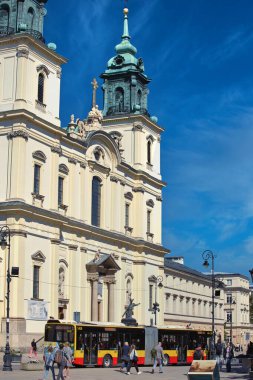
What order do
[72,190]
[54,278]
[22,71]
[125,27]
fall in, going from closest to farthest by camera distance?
[22,71], [54,278], [72,190], [125,27]

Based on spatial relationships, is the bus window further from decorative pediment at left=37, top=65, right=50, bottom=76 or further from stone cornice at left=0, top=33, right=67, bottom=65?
stone cornice at left=0, top=33, right=67, bottom=65

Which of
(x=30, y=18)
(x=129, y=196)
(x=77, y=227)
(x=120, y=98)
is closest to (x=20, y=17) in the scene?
(x=30, y=18)

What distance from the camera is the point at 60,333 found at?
42094 mm

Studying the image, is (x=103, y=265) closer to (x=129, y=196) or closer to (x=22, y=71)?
(x=129, y=196)

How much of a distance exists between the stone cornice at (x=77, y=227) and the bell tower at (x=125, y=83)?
12.4 m

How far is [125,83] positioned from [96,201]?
557 inches

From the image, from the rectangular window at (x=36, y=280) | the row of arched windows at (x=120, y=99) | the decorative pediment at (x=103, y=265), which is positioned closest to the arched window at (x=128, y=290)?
the decorative pediment at (x=103, y=265)

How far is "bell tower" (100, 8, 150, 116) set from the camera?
69.6 m

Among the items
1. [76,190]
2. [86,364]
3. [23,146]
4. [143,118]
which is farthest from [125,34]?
[86,364]

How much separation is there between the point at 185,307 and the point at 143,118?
100 ft

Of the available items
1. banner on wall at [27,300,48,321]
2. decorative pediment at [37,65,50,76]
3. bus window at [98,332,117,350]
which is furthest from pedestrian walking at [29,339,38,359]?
decorative pediment at [37,65,50,76]

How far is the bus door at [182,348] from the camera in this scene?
1958 inches

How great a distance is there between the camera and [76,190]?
188 ft

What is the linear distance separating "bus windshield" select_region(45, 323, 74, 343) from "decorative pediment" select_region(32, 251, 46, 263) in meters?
8.75
